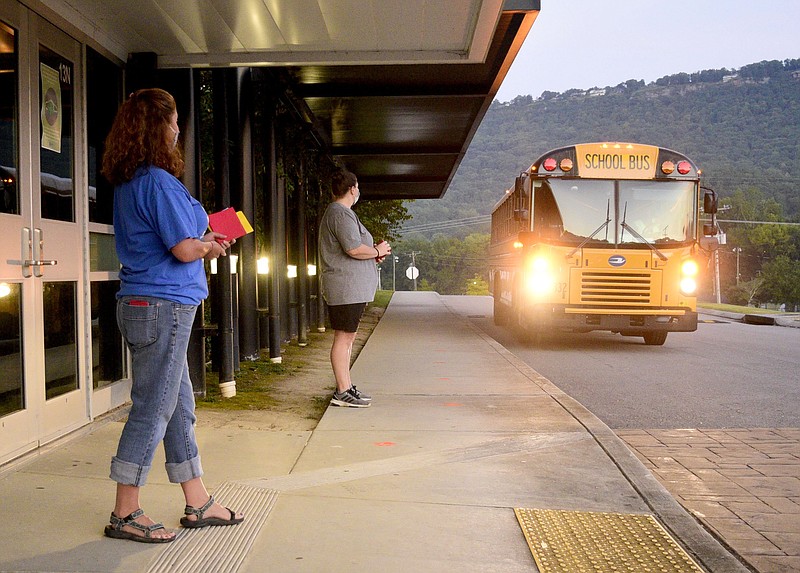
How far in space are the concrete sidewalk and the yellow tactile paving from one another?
0.08 meters

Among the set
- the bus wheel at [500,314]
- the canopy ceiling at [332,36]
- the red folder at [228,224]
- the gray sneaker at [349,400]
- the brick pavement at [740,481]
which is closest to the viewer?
the red folder at [228,224]

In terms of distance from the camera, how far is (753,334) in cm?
1825

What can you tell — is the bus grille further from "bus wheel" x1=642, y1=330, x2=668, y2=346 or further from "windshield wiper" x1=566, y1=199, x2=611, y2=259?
"bus wheel" x1=642, y1=330, x2=668, y2=346

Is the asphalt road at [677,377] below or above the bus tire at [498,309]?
below

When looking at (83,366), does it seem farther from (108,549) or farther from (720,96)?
(720,96)

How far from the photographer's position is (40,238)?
16.8 feet

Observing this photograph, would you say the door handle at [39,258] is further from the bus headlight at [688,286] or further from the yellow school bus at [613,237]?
the bus headlight at [688,286]

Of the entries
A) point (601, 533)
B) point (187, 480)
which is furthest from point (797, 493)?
point (187, 480)

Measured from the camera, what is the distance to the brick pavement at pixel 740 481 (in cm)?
410

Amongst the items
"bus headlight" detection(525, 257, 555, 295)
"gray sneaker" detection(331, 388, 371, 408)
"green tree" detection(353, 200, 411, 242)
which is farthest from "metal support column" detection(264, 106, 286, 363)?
"green tree" detection(353, 200, 411, 242)

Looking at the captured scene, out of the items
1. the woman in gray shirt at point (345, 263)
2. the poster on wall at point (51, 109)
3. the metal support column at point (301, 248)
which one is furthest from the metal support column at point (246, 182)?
the metal support column at point (301, 248)

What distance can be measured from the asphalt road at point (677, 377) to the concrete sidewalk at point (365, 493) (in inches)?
49.0

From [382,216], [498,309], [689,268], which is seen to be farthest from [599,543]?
[382,216]

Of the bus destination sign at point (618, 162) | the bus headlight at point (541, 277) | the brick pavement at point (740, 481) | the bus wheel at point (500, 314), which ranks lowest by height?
the brick pavement at point (740, 481)
